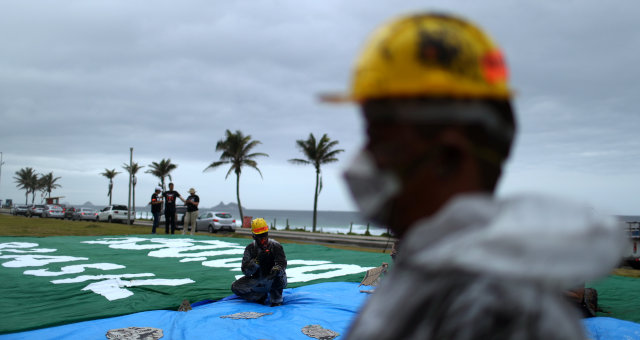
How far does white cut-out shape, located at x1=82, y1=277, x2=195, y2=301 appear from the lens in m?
6.28

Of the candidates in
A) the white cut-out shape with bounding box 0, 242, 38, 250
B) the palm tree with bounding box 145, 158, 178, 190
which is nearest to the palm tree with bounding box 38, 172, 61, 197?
the palm tree with bounding box 145, 158, 178, 190

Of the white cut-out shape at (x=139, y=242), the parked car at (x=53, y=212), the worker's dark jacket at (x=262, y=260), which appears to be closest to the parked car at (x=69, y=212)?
the parked car at (x=53, y=212)

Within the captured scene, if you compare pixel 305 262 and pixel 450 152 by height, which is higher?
pixel 450 152

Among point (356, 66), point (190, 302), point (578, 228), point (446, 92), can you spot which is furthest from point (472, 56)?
point (190, 302)

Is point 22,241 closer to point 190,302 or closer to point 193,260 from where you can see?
point 193,260

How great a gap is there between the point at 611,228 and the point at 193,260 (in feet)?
33.6

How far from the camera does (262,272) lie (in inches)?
250

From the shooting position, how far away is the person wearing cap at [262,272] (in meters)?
6.28

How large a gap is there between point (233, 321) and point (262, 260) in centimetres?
130

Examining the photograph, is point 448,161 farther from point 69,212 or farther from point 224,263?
point 69,212

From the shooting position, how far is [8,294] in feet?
20.4

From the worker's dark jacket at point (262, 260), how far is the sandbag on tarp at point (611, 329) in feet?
13.0

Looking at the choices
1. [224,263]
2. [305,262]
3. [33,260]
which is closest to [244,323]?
[224,263]

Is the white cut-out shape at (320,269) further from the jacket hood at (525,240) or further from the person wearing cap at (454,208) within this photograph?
the jacket hood at (525,240)
